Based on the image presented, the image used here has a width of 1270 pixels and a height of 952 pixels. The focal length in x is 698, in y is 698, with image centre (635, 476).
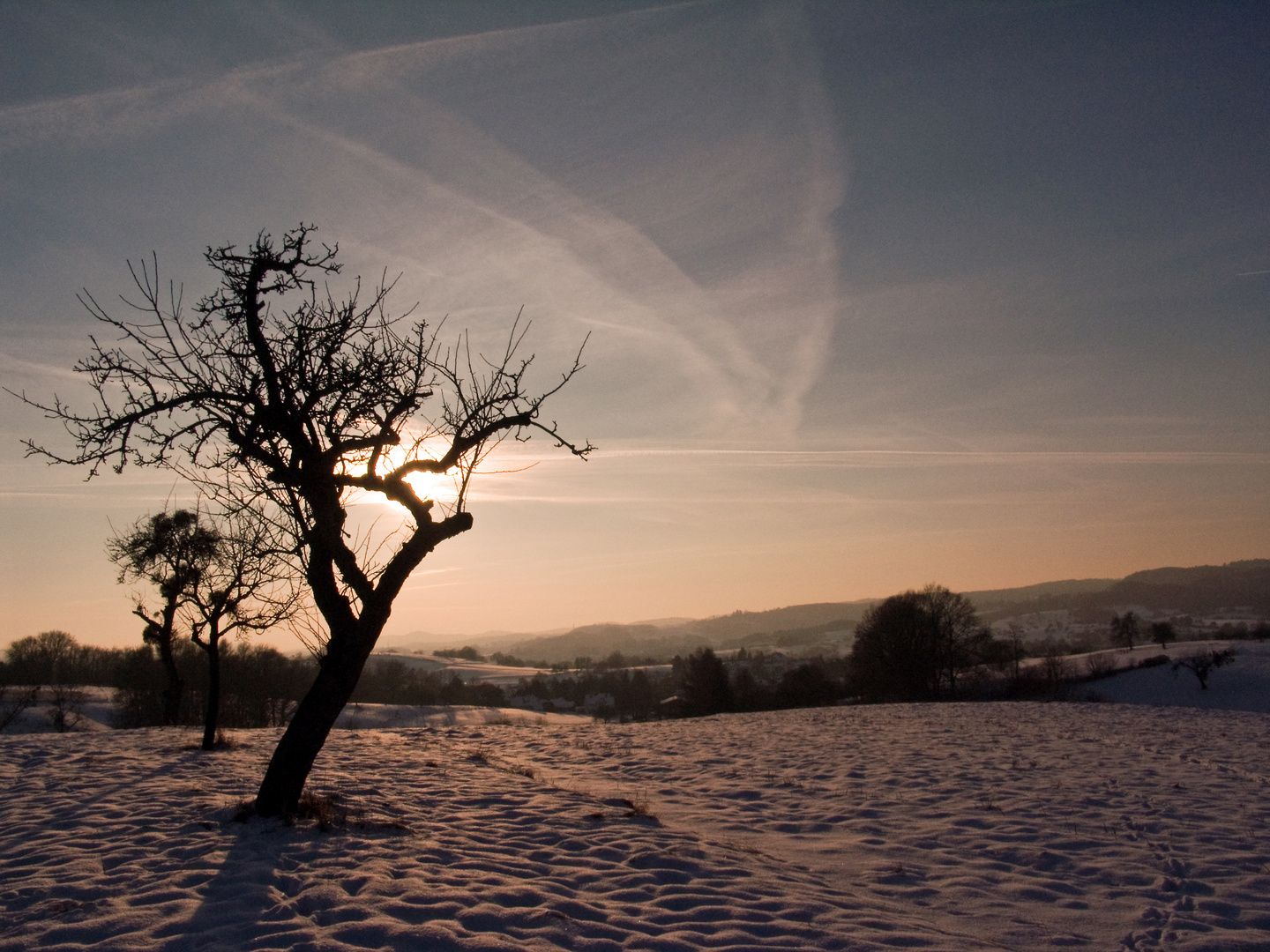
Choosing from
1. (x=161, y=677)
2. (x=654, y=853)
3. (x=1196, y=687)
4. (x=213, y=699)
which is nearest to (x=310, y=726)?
(x=654, y=853)

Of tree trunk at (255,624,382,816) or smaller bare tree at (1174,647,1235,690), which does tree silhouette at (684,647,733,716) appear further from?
tree trunk at (255,624,382,816)

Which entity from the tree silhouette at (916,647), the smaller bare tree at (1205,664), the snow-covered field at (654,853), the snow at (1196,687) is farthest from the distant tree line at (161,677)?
the smaller bare tree at (1205,664)

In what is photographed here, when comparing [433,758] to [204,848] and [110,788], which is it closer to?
[110,788]

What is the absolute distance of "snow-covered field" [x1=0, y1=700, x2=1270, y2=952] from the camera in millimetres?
4988

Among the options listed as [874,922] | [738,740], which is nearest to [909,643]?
[738,740]

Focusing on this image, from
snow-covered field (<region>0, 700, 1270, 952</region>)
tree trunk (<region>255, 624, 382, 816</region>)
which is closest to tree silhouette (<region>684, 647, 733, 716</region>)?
snow-covered field (<region>0, 700, 1270, 952</region>)

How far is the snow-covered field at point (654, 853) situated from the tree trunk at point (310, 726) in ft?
1.30

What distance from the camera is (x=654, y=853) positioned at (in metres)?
6.87

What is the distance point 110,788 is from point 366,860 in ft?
19.5

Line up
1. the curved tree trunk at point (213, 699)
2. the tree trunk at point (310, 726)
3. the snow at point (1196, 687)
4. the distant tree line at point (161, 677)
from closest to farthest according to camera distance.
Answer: the tree trunk at point (310, 726) → the curved tree trunk at point (213, 699) → the distant tree line at point (161, 677) → the snow at point (1196, 687)

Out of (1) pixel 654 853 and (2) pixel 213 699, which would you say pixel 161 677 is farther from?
(1) pixel 654 853

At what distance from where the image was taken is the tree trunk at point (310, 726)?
782cm

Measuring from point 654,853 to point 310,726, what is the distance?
410cm

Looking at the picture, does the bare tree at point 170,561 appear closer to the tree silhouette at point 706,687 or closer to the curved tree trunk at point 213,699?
the curved tree trunk at point 213,699
